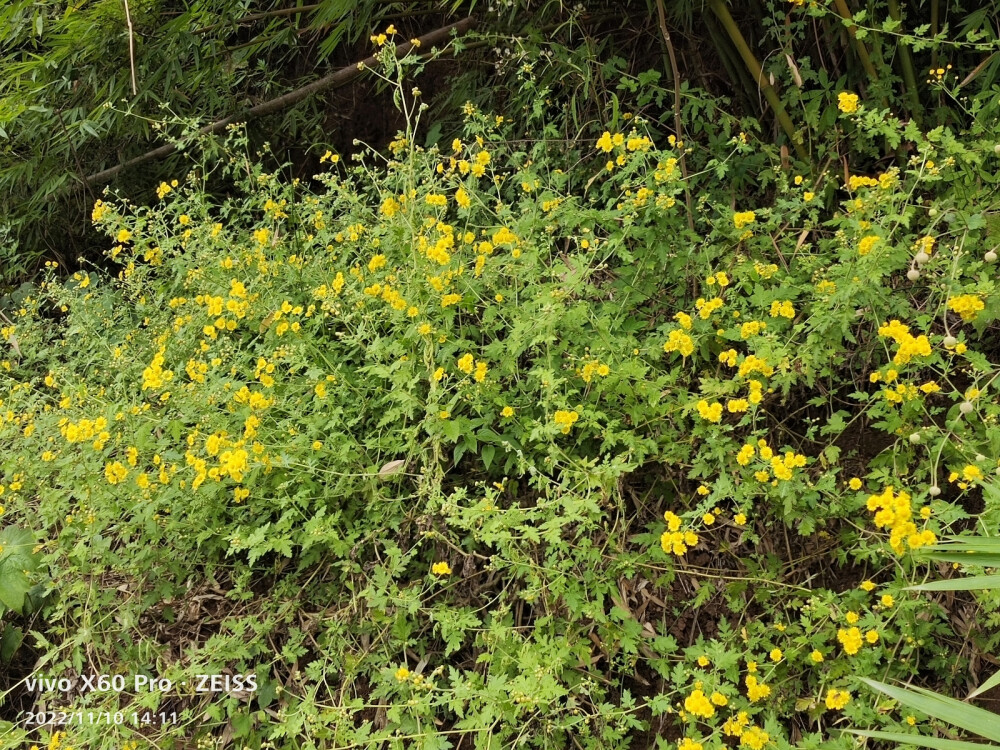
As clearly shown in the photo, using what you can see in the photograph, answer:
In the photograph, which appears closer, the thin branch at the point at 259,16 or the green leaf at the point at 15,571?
the green leaf at the point at 15,571

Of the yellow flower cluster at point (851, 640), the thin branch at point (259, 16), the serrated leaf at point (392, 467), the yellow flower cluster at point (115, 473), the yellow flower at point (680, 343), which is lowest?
the yellow flower cluster at point (851, 640)

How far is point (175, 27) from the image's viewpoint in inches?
118

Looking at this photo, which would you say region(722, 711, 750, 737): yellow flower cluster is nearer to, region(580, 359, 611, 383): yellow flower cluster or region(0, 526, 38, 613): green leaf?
region(580, 359, 611, 383): yellow flower cluster

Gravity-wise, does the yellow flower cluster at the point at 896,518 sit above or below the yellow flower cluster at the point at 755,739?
above

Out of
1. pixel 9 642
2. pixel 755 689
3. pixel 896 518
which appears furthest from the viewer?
pixel 9 642

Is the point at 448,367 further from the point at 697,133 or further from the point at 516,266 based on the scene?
the point at 697,133

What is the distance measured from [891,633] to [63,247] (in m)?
4.58

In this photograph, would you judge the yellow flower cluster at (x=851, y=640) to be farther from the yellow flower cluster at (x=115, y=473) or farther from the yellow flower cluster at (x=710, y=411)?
the yellow flower cluster at (x=115, y=473)

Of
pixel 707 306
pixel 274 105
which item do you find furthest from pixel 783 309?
pixel 274 105

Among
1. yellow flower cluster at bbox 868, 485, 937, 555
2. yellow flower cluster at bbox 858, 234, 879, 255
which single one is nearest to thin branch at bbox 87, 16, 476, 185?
yellow flower cluster at bbox 858, 234, 879, 255

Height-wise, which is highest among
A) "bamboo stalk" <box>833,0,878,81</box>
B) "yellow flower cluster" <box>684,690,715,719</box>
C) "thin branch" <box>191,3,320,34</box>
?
"thin branch" <box>191,3,320,34</box>

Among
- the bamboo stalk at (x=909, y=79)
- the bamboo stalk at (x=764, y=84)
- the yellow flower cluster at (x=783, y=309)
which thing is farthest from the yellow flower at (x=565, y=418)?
the bamboo stalk at (x=909, y=79)

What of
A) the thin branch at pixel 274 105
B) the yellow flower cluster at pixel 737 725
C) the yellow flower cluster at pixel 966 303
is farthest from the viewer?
the thin branch at pixel 274 105

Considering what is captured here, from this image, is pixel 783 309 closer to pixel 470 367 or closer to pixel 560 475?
pixel 560 475
